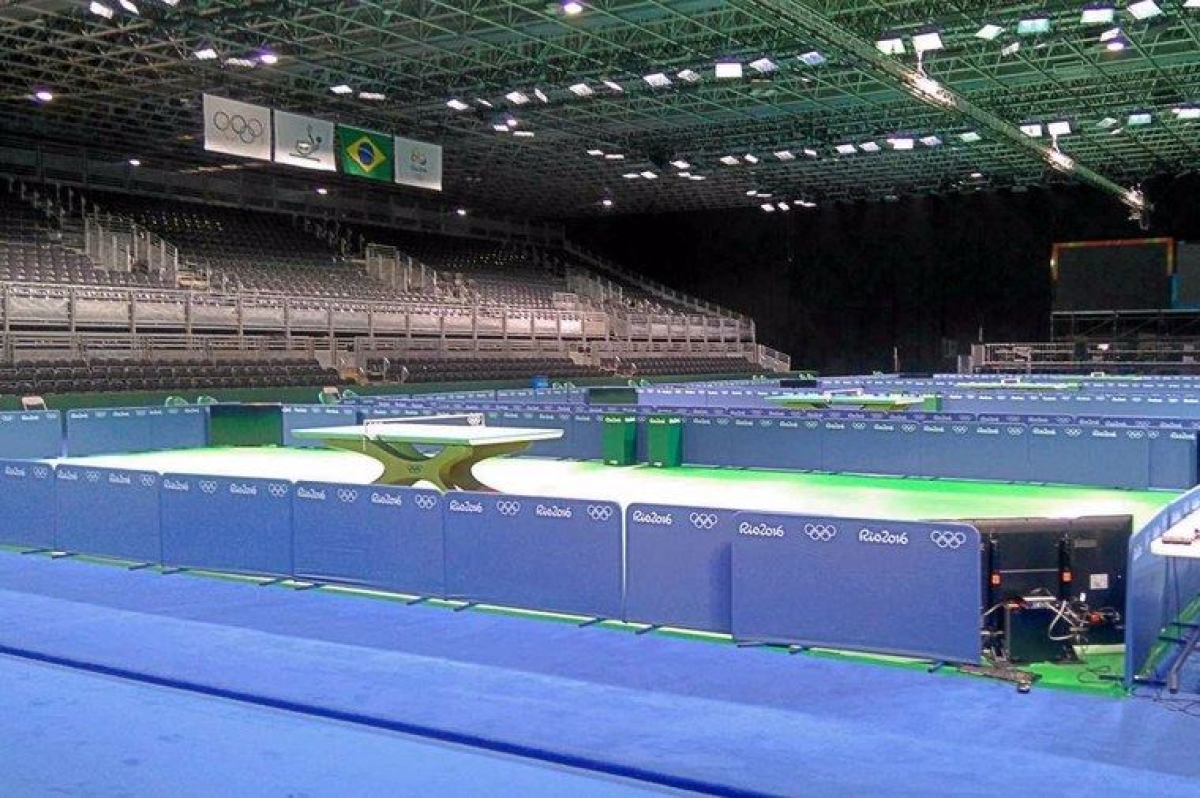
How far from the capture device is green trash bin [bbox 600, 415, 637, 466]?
21.0 meters

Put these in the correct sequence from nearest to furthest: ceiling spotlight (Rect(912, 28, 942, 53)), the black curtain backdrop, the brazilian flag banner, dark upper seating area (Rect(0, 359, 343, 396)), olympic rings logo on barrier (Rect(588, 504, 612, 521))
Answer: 1. olympic rings logo on barrier (Rect(588, 504, 612, 521))
2. ceiling spotlight (Rect(912, 28, 942, 53))
3. the brazilian flag banner
4. dark upper seating area (Rect(0, 359, 343, 396))
5. the black curtain backdrop

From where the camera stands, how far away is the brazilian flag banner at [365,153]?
25984 millimetres

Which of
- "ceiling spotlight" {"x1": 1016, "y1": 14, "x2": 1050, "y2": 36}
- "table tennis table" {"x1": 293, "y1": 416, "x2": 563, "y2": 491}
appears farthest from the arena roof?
"table tennis table" {"x1": 293, "y1": 416, "x2": 563, "y2": 491}

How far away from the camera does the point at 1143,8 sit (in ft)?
68.3

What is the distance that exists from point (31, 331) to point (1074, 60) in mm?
25558

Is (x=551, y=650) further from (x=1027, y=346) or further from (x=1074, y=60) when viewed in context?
(x=1027, y=346)

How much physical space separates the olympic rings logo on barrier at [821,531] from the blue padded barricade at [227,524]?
4708 mm

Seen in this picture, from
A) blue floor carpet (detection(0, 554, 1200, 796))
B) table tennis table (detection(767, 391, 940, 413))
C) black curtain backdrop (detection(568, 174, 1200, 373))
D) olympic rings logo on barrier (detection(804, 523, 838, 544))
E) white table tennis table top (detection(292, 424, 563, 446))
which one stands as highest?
black curtain backdrop (detection(568, 174, 1200, 373))

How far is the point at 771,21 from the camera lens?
2142 centimetres

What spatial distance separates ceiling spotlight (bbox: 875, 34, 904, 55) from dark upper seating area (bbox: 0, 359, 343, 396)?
17.6m

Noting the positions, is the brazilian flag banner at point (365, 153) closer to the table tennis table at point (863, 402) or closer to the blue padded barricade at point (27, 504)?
the table tennis table at point (863, 402)

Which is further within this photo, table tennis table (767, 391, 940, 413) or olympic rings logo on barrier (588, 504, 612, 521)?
table tennis table (767, 391, 940, 413)

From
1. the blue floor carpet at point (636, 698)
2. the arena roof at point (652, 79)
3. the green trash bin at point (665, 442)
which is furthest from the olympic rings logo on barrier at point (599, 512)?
the arena roof at point (652, 79)

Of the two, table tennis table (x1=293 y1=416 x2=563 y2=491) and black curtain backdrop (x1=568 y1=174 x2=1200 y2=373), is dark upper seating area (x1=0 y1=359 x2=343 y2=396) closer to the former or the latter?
table tennis table (x1=293 y1=416 x2=563 y2=491)
